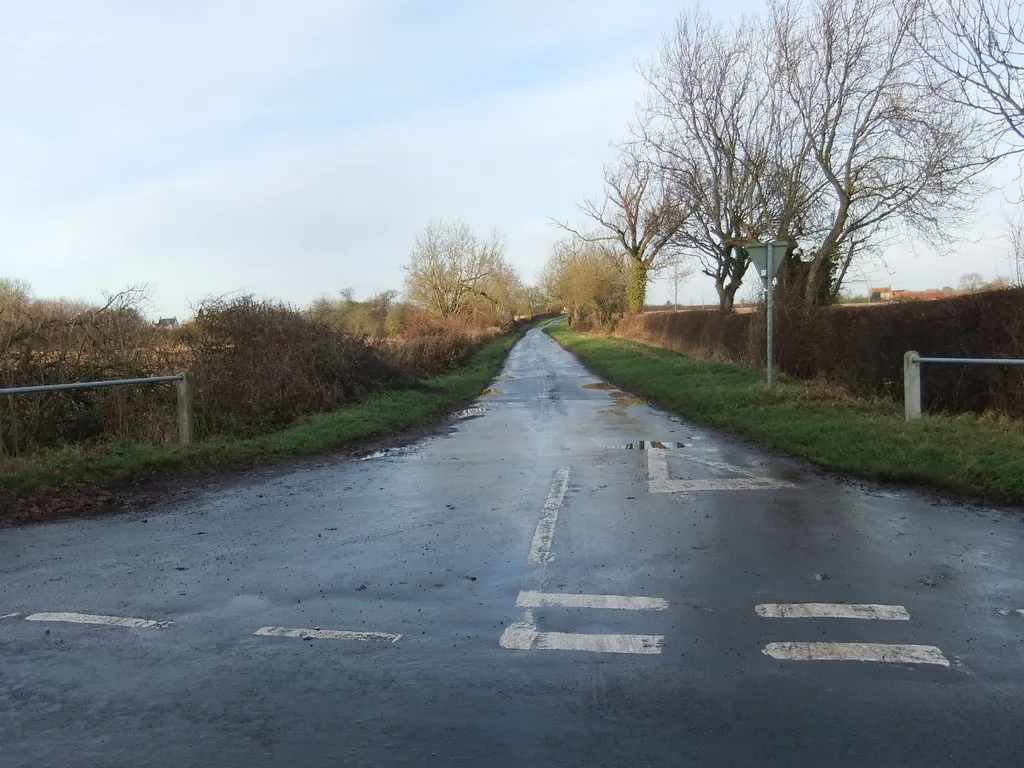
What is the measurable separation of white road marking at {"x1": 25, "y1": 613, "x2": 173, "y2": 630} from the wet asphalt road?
63mm

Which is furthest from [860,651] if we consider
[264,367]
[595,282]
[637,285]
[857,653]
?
[595,282]

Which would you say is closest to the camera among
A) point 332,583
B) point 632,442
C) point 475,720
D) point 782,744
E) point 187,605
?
point 782,744

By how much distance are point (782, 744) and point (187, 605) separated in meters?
3.84

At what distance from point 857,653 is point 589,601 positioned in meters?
1.63

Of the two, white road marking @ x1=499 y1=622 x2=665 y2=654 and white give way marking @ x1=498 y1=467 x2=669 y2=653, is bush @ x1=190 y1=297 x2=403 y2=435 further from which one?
white road marking @ x1=499 y1=622 x2=665 y2=654

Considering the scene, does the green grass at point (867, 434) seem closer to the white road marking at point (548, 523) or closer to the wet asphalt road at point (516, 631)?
the wet asphalt road at point (516, 631)

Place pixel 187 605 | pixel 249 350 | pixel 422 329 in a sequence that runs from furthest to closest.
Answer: pixel 422 329 → pixel 249 350 → pixel 187 605

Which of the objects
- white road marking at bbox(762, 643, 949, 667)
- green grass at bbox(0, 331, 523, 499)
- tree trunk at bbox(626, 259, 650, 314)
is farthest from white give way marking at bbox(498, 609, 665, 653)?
tree trunk at bbox(626, 259, 650, 314)

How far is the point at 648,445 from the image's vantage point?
38.0 ft

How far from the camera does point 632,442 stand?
11914 mm

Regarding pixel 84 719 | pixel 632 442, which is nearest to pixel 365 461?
pixel 632 442

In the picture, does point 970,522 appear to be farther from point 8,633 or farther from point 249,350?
point 249,350

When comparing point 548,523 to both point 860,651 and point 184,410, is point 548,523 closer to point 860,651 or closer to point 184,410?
point 860,651

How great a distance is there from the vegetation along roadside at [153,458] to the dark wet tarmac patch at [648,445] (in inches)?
179
